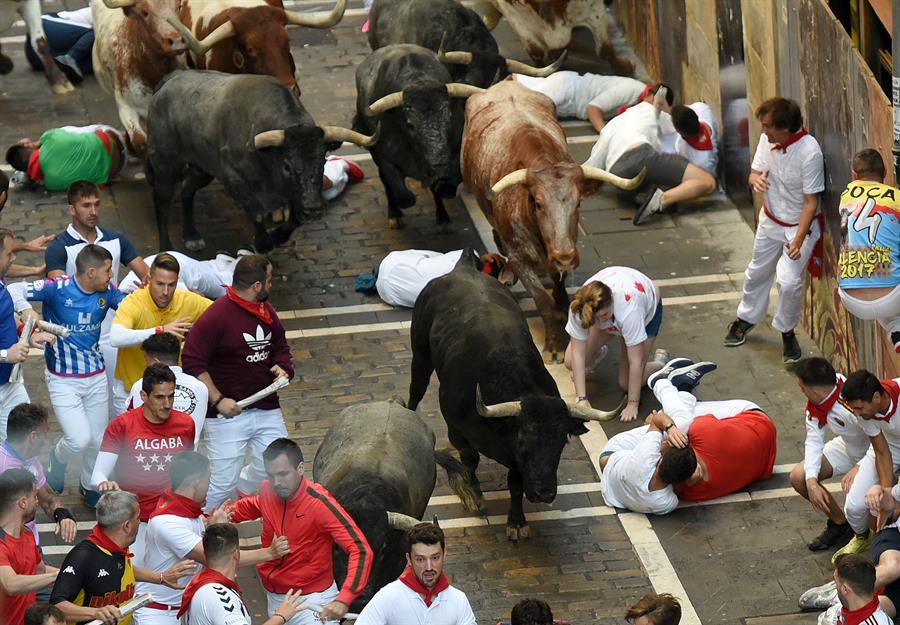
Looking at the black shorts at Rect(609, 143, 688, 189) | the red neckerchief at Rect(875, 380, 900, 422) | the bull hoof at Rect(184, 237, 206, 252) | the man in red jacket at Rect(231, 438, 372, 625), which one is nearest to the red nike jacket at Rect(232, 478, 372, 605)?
the man in red jacket at Rect(231, 438, 372, 625)

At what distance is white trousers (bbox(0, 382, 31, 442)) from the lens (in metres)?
12.5

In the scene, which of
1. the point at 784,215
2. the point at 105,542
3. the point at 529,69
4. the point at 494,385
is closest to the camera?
the point at 105,542

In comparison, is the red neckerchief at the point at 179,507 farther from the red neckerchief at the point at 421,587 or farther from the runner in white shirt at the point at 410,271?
the runner in white shirt at the point at 410,271

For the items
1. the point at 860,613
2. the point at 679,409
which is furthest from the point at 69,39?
the point at 860,613

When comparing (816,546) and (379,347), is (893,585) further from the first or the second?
(379,347)

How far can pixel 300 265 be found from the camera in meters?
17.2

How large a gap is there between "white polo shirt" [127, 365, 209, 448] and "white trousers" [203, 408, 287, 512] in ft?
1.32

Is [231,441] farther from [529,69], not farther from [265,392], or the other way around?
[529,69]

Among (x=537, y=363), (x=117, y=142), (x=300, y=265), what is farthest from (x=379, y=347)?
(x=117, y=142)

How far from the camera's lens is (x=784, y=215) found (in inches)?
563

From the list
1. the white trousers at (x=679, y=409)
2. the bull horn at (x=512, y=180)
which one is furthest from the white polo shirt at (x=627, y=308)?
the bull horn at (x=512, y=180)

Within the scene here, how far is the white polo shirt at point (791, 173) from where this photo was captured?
14.0m

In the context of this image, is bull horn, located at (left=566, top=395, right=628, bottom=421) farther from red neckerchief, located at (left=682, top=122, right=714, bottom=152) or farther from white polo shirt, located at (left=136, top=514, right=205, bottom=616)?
red neckerchief, located at (left=682, top=122, right=714, bottom=152)

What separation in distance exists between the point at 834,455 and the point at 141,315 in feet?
15.9
